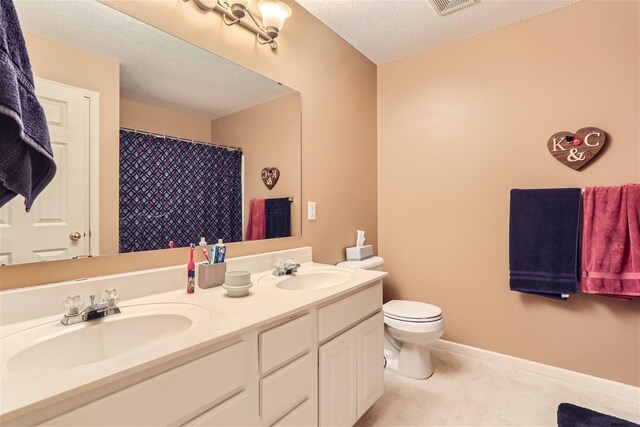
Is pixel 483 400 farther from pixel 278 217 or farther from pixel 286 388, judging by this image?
pixel 278 217

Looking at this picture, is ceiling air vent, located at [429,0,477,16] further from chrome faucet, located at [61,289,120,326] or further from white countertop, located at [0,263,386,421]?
chrome faucet, located at [61,289,120,326]

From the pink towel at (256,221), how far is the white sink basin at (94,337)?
63cm

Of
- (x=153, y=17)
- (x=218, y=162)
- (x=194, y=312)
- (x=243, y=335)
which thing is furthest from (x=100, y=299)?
(x=153, y=17)

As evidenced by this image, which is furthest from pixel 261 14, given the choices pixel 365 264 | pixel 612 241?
pixel 612 241

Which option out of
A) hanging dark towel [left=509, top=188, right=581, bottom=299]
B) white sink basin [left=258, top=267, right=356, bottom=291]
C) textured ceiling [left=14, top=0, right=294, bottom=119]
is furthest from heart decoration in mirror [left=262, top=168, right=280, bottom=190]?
hanging dark towel [left=509, top=188, right=581, bottom=299]

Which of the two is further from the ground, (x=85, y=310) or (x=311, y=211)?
(x=311, y=211)

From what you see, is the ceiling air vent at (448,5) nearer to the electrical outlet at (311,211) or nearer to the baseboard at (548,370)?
the electrical outlet at (311,211)

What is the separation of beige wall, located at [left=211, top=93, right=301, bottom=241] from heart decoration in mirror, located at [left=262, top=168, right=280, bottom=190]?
22mm

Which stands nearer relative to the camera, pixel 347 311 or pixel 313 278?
pixel 347 311

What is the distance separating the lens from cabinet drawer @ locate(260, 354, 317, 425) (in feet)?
3.25

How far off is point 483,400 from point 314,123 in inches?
80.2

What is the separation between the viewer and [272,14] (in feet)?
5.34

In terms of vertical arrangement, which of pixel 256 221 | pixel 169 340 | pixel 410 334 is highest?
pixel 256 221

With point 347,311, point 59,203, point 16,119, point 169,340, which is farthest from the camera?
point 347,311
